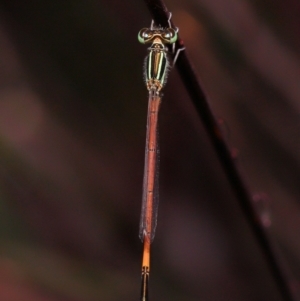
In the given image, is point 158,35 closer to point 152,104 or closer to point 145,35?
point 145,35

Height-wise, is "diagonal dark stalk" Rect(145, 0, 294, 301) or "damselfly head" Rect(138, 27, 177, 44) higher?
"damselfly head" Rect(138, 27, 177, 44)

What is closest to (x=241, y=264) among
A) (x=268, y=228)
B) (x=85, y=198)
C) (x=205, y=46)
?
(x=268, y=228)

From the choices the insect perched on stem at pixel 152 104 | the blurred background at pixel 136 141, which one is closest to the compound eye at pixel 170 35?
the insect perched on stem at pixel 152 104

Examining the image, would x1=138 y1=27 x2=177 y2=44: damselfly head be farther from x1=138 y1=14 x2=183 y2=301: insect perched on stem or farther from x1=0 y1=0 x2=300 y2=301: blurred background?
x1=0 y1=0 x2=300 y2=301: blurred background

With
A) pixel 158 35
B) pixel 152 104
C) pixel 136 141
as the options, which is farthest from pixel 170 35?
pixel 136 141

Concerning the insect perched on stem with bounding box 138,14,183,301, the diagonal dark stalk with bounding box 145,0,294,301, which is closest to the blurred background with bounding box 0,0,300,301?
the diagonal dark stalk with bounding box 145,0,294,301

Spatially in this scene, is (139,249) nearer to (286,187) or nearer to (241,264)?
(241,264)

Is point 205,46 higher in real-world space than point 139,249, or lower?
higher
